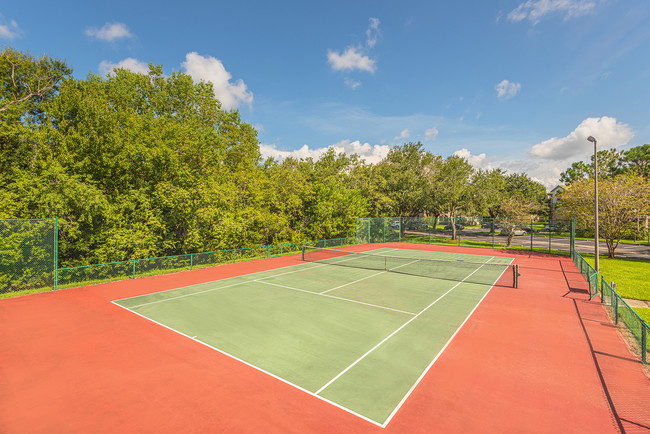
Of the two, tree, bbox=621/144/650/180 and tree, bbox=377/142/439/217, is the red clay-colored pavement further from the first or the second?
tree, bbox=621/144/650/180

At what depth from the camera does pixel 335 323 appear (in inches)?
436

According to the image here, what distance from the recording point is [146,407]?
6273mm

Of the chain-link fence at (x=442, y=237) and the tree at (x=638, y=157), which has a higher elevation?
the tree at (x=638, y=157)

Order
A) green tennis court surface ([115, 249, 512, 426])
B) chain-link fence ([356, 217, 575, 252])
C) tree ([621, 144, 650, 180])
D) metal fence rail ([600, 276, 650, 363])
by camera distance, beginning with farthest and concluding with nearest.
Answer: tree ([621, 144, 650, 180])
chain-link fence ([356, 217, 575, 252])
metal fence rail ([600, 276, 650, 363])
green tennis court surface ([115, 249, 512, 426])

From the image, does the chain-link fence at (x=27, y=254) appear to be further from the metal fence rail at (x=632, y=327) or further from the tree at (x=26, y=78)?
the metal fence rail at (x=632, y=327)

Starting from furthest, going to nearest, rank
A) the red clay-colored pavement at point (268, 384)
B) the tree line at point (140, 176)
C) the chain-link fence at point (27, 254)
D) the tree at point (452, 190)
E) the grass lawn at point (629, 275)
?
1. the tree at point (452, 190)
2. the tree line at point (140, 176)
3. the grass lawn at point (629, 275)
4. the chain-link fence at point (27, 254)
5. the red clay-colored pavement at point (268, 384)

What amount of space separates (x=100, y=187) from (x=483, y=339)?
84.7 feet

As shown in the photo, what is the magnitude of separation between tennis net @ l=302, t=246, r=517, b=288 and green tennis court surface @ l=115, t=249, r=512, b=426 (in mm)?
497

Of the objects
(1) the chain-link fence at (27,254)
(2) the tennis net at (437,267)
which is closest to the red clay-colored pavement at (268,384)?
(1) the chain-link fence at (27,254)

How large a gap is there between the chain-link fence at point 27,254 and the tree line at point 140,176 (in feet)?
8.50

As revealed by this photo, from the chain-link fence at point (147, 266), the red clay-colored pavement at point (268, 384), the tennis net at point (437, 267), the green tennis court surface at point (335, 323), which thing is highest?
the chain-link fence at point (147, 266)

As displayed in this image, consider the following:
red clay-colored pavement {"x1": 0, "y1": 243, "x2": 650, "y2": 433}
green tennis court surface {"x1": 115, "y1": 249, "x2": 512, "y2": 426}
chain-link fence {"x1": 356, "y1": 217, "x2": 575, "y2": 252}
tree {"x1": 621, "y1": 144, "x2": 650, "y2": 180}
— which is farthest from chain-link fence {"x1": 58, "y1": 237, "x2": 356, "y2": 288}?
tree {"x1": 621, "y1": 144, "x2": 650, "y2": 180}

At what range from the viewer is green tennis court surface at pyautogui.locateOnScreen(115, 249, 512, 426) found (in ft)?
23.9

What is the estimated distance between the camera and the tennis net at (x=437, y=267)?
1922 cm
